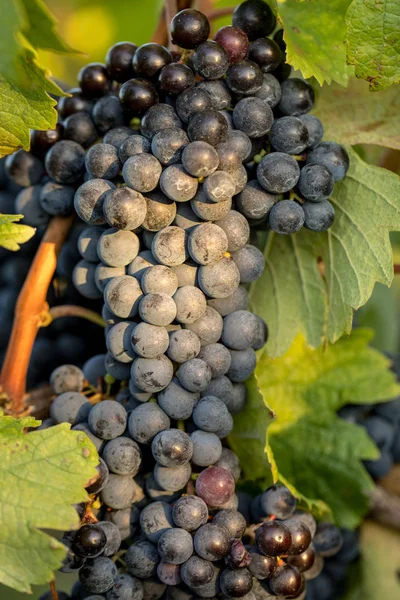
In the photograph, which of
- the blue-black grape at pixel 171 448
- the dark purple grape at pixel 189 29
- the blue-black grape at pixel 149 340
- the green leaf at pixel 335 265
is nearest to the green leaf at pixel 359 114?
the green leaf at pixel 335 265

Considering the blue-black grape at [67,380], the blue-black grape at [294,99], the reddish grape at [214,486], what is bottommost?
the reddish grape at [214,486]

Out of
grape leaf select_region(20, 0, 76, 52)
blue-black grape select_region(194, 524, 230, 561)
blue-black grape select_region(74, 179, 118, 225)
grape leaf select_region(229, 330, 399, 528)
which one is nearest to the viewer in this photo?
grape leaf select_region(20, 0, 76, 52)

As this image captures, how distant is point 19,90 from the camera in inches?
42.7

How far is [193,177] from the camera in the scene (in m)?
1.08

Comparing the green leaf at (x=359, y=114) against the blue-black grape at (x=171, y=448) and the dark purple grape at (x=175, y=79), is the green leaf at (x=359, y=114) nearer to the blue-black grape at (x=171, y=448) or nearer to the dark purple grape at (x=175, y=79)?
the dark purple grape at (x=175, y=79)

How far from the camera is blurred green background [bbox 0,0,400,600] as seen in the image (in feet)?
7.46

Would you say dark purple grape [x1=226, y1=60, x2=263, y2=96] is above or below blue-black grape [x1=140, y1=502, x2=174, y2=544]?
above

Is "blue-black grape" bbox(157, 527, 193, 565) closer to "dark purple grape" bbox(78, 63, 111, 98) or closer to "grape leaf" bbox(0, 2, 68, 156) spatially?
"grape leaf" bbox(0, 2, 68, 156)

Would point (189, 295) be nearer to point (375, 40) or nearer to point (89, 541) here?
point (89, 541)

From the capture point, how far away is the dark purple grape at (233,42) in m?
1.16

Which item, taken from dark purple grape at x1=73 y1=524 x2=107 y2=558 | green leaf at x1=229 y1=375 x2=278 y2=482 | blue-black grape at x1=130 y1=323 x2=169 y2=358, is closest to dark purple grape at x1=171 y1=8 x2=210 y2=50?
blue-black grape at x1=130 y1=323 x2=169 y2=358

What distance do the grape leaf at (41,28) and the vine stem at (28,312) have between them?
43cm

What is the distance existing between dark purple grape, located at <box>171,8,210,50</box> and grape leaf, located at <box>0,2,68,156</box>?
249mm

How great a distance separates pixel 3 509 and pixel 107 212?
490mm
